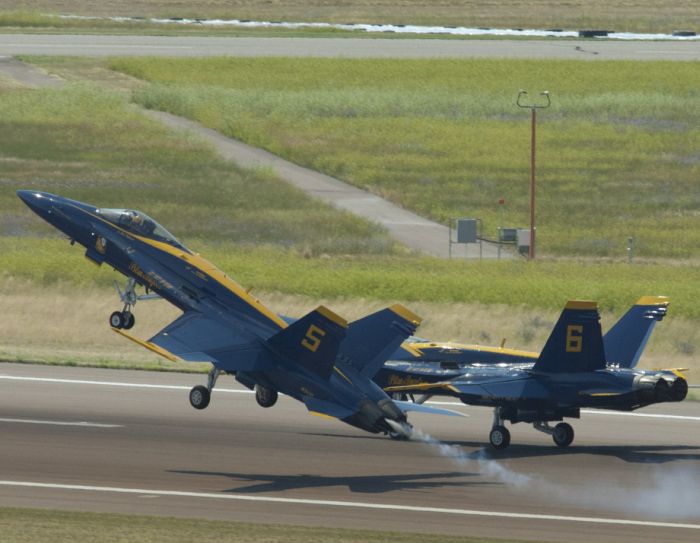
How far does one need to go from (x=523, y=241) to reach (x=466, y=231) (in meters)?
3.09

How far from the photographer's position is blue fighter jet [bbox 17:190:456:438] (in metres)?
37.6

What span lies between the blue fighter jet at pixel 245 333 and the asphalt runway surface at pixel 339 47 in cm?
7352

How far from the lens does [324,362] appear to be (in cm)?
3762

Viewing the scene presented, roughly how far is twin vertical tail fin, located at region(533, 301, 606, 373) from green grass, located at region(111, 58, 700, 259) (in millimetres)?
35465

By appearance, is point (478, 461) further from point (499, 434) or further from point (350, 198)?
point (350, 198)

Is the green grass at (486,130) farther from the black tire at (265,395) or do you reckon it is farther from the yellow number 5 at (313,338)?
the yellow number 5 at (313,338)

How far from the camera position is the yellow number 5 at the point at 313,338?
37750 mm

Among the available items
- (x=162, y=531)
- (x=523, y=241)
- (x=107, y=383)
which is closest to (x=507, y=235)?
(x=523, y=241)

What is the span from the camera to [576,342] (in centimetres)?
3975

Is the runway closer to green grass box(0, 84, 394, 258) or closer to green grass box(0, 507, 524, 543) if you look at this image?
green grass box(0, 507, 524, 543)

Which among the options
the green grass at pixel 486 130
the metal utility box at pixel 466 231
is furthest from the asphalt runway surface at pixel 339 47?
the metal utility box at pixel 466 231

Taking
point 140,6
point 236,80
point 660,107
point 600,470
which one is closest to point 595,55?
point 660,107

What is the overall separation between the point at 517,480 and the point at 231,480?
22.5 ft

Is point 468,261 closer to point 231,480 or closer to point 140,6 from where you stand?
point 231,480
